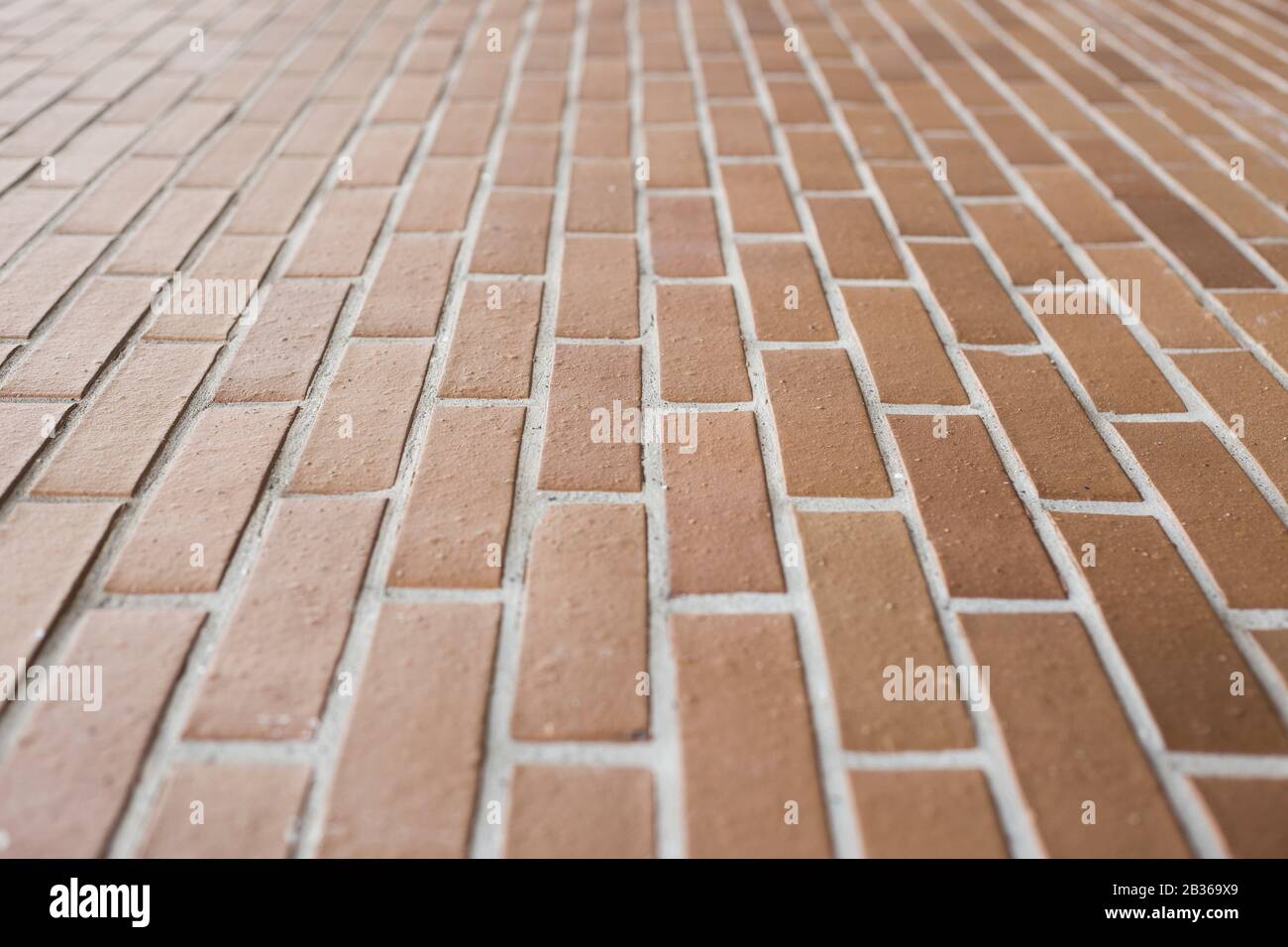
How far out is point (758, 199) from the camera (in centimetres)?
284

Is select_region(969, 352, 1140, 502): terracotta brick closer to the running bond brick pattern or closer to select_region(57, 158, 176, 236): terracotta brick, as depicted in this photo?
the running bond brick pattern

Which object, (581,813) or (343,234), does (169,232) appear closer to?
(343,234)

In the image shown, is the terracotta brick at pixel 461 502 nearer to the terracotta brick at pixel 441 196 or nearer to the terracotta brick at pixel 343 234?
the terracotta brick at pixel 343 234

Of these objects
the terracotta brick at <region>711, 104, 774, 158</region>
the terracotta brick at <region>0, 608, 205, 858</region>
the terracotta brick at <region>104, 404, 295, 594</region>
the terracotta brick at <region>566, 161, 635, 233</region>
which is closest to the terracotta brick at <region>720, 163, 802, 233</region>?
the terracotta brick at <region>711, 104, 774, 158</region>

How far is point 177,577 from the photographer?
160 cm

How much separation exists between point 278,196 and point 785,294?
1543 mm

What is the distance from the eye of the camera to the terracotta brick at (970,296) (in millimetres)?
2252

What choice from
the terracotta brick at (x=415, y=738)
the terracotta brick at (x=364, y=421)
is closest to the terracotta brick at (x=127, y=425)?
the terracotta brick at (x=364, y=421)

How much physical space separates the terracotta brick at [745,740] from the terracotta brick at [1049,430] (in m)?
0.69

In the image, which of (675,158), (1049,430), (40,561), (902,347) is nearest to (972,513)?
(1049,430)
